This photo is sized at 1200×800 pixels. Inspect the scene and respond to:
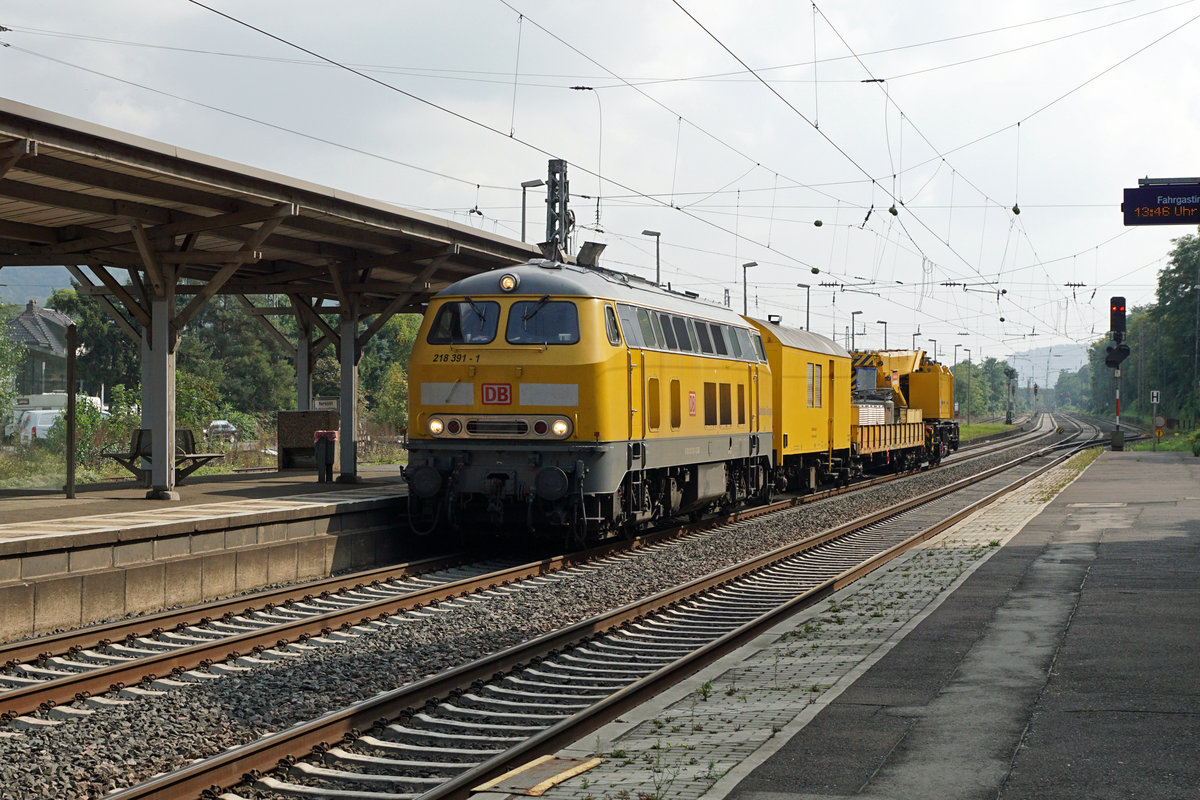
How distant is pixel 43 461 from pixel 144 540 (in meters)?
5.10

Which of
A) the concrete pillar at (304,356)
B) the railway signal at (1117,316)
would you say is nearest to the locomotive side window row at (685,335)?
the concrete pillar at (304,356)

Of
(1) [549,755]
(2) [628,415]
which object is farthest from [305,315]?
(1) [549,755]

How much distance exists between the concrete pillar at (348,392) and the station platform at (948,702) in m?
9.62

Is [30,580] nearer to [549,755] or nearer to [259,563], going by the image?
[259,563]

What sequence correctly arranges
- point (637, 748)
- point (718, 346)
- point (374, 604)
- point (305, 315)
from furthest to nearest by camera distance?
point (305, 315)
point (718, 346)
point (374, 604)
point (637, 748)

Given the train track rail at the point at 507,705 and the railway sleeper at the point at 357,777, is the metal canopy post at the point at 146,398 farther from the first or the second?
the railway sleeper at the point at 357,777

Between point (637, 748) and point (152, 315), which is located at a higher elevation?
point (152, 315)

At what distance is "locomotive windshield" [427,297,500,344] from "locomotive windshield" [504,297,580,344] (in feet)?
0.86

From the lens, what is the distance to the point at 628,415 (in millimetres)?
14961

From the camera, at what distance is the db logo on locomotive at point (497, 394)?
578 inches

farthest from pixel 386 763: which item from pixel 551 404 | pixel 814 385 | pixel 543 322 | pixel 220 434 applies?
pixel 220 434

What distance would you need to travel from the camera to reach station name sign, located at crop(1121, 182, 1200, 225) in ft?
75.1

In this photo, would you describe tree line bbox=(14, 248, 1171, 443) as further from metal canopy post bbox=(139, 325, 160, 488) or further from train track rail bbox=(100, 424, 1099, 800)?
train track rail bbox=(100, 424, 1099, 800)

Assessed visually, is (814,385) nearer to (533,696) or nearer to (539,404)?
(539,404)
